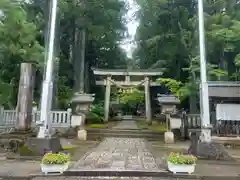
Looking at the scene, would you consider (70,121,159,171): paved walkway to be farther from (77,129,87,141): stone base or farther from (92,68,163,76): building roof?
(92,68,163,76): building roof

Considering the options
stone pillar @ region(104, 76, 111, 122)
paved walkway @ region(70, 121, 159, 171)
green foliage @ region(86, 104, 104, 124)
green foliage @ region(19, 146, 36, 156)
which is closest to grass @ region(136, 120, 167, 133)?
stone pillar @ region(104, 76, 111, 122)

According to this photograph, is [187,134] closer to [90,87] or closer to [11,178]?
[11,178]

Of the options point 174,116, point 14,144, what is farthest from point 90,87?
point 14,144

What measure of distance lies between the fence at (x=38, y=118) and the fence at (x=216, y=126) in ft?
21.7

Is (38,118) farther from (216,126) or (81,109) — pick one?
(216,126)

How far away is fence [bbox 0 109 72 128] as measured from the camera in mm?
16188

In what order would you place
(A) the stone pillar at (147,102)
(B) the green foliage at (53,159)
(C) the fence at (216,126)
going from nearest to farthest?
(B) the green foliage at (53,159) → (C) the fence at (216,126) → (A) the stone pillar at (147,102)

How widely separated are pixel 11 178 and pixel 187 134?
10879 mm

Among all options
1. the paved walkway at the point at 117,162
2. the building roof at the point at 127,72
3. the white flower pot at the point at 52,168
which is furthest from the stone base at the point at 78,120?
the building roof at the point at 127,72

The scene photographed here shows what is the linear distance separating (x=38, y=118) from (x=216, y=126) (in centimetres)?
996

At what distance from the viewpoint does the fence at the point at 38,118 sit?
1619cm

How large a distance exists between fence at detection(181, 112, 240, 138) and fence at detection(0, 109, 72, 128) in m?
6.61

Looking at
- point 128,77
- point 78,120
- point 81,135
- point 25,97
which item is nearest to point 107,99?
point 128,77

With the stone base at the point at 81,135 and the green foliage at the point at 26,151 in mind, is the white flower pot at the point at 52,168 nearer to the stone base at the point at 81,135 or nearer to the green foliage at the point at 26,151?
the green foliage at the point at 26,151
